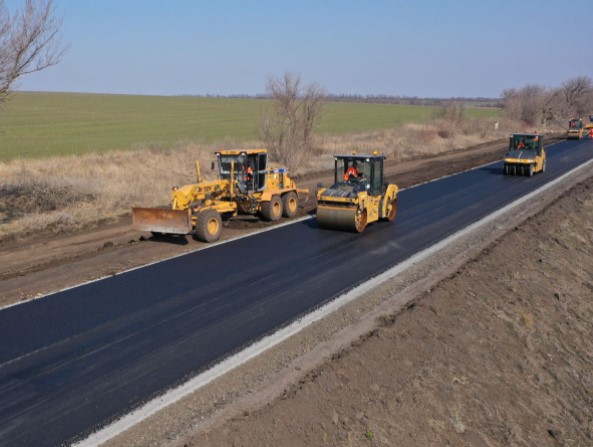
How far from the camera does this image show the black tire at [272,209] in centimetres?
1853

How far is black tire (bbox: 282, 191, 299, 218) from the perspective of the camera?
1942 centimetres

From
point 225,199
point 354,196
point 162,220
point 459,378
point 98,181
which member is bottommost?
point 459,378

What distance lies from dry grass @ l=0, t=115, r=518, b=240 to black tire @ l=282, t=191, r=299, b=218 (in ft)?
17.7

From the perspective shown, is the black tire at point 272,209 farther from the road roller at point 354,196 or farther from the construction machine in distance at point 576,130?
the construction machine in distance at point 576,130

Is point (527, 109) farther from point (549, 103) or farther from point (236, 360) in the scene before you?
point (236, 360)

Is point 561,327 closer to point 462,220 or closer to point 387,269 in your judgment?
point 387,269

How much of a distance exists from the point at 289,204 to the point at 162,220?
16.8ft

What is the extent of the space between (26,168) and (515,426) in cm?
2496

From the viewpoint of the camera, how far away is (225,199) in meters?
18.2

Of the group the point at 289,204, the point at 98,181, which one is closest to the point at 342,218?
the point at 289,204

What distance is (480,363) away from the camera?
10.0 metres

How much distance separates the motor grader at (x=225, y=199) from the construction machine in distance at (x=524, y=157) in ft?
51.2

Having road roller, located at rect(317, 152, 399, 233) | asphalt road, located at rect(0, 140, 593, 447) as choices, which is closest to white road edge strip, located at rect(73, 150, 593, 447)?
asphalt road, located at rect(0, 140, 593, 447)

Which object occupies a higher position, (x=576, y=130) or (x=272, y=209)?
(x=576, y=130)
